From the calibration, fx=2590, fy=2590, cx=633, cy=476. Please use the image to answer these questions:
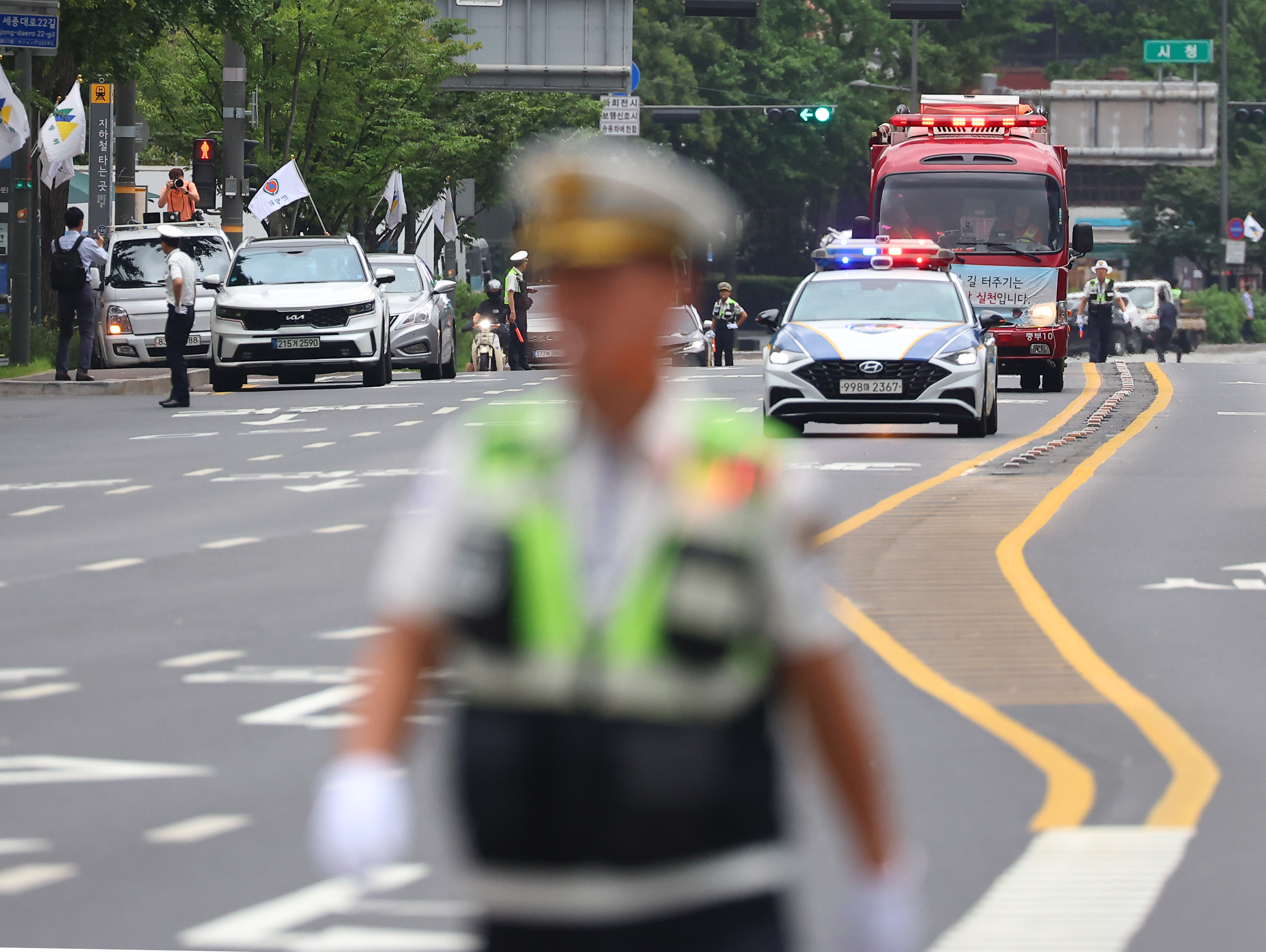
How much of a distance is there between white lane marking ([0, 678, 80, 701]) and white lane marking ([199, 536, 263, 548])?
451 centimetres

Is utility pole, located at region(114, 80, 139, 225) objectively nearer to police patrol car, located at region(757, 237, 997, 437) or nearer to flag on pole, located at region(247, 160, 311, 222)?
flag on pole, located at region(247, 160, 311, 222)

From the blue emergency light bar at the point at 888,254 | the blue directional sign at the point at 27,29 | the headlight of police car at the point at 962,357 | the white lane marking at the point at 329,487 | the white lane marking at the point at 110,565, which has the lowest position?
the white lane marking at the point at 329,487

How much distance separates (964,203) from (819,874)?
27.3 m

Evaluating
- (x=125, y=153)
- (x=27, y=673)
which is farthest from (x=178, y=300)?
(x=125, y=153)

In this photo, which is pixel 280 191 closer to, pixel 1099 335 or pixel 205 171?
pixel 205 171

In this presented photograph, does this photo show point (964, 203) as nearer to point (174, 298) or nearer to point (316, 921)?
point (174, 298)

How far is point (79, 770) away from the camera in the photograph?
7574 mm

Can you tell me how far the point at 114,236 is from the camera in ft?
118

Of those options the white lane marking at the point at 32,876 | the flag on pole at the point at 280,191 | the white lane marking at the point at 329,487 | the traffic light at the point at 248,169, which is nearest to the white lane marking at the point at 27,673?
the white lane marking at the point at 32,876

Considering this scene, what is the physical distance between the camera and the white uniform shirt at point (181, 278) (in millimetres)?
24922

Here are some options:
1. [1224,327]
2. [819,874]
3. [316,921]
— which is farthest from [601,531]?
[1224,327]

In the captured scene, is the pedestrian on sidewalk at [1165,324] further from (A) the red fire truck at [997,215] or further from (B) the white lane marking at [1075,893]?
(B) the white lane marking at [1075,893]

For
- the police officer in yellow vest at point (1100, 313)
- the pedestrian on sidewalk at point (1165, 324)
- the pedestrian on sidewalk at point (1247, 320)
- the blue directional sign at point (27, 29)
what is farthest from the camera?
the pedestrian on sidewalk at point (1247, 320)

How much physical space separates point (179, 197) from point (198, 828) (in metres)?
36.9
